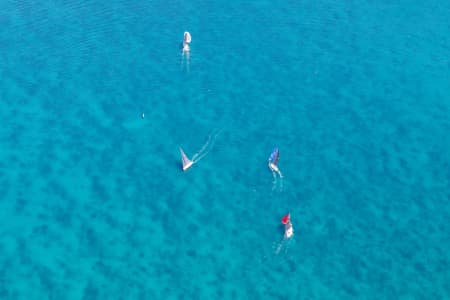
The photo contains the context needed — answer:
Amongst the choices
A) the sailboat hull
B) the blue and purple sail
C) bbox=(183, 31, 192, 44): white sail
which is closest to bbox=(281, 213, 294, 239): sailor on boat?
the blue and purple sail

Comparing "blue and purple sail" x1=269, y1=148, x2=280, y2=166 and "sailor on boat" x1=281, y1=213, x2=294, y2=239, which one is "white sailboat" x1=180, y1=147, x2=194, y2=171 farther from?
"sailor on boat" x1=281, y1=213, x2=294, y2=239

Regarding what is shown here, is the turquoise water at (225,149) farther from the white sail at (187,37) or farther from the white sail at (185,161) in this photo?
the white sail at (187,37)

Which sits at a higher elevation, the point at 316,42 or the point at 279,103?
the point at 316,42

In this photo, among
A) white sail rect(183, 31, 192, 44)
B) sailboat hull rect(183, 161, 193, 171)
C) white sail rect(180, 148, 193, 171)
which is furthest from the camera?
white sail rect(183, 31, 192, 44)

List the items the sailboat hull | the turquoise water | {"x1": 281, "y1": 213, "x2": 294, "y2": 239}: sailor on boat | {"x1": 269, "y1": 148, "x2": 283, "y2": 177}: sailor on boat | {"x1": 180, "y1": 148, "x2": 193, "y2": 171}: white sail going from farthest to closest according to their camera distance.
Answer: the sailboat hull → {"x1": 269, "y1": 148, "x2": 283, "y2": 177}: sailor on boat → {"x1": 180, "y1": 148, "x2": 193, "y2": 171}: white sail → {"x1": 281, "y1": 213, "x2": 294, "y2": 239}: sailor on boat → the turquoise water

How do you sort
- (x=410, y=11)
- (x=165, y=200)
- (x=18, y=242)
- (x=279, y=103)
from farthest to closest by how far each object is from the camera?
(x=410, y=11), (x=279, y=103), (x=165, y=200), (x=18, y=242)

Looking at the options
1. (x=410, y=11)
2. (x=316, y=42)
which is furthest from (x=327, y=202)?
(x=410, y=11)

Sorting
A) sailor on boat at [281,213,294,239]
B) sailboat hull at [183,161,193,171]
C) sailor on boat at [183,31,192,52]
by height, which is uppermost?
sailor on boat at [183,31,192,52]

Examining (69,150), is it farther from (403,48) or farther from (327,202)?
(403,48)
